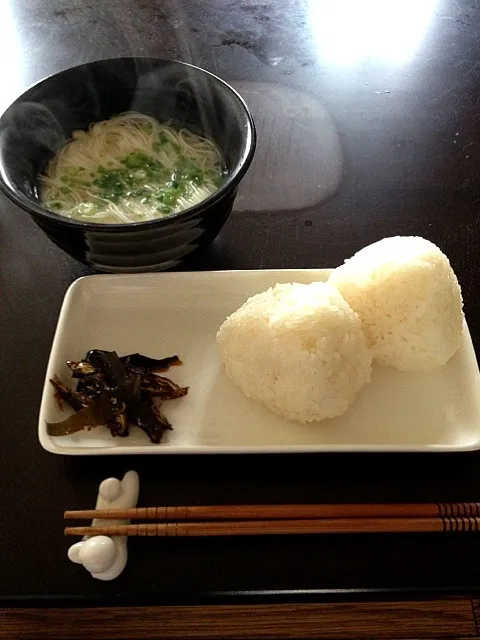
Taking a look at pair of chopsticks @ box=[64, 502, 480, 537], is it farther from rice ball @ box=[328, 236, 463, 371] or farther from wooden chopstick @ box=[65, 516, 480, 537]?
rice ball @ box=[328, 236, 463, 371]

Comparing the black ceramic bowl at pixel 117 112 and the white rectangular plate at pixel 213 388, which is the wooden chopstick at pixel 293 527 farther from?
the black ceramic bowl at pixel 117 112

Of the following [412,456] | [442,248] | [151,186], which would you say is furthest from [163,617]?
[442,248]

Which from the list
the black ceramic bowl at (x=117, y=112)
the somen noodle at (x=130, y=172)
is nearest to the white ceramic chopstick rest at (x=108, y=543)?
the black ceramic bowl at (x=117, y=112)

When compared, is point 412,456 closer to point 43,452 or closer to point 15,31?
point 43,452

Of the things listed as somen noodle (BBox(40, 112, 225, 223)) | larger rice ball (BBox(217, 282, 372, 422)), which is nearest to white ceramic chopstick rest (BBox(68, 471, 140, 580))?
larger rice ball (BBox(217, 282, 372, 422))

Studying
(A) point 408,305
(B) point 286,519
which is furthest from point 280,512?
(A) point 408,305
